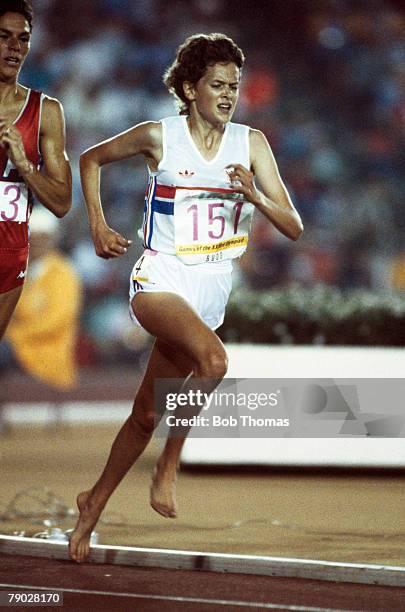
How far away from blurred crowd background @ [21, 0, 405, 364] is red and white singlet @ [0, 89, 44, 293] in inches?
360

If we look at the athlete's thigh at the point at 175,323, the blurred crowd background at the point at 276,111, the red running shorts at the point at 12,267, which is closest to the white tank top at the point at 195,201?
the athlete's thigh at the point at 175,323

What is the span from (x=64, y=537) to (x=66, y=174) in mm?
1897

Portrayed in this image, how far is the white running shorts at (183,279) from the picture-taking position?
468 centimetres

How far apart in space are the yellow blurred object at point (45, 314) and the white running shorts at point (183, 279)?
608cm

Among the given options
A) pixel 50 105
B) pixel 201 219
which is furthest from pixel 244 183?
pixel 50 105

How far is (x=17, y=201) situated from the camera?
4.77 m

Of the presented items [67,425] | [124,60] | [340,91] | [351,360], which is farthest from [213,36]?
[340,91]

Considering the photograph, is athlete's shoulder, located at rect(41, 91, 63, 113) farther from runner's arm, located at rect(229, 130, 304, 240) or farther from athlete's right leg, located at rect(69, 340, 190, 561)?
athlete's right leg, located at rect(69, 340, 190, 561)

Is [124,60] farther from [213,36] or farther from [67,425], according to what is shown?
[213,36]

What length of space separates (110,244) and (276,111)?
11249 millimetres

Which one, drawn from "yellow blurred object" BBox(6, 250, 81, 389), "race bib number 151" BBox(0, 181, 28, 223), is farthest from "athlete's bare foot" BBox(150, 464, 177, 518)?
"yellow blurred object" BBox(6, 250, 81, 389)

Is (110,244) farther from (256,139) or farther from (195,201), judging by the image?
(256,139)

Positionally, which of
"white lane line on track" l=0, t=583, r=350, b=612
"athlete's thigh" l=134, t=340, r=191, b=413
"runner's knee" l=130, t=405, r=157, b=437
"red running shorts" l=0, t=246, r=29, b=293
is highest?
"red running shorts" l=0, t=246, r=29, b=293

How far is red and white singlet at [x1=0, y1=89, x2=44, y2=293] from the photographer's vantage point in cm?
473
